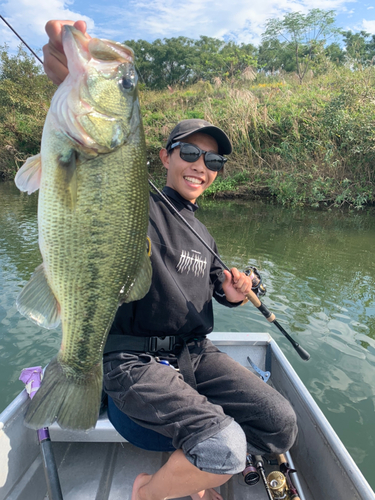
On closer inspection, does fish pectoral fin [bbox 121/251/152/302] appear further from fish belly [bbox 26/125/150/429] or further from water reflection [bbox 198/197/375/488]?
water reflection [bbox 198/197/375/488]

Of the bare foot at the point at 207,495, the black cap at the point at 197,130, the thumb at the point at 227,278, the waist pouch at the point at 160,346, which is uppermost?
the black cap at the point at 197,130

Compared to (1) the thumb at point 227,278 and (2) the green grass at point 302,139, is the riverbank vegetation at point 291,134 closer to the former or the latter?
(2) the green grass at point 302,139

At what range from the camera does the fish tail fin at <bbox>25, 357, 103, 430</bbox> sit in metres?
1.47

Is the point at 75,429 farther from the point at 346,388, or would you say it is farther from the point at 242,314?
the point at 242,314

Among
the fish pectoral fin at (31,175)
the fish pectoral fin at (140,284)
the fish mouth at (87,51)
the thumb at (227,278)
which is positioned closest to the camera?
the fish mouth at (87,51)

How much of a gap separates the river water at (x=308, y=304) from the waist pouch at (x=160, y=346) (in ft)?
5.98

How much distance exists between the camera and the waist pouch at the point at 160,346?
196cm

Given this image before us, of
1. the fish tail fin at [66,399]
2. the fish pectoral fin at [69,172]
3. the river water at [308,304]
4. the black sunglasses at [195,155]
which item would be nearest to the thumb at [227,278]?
the black sunglasses at [195,155]

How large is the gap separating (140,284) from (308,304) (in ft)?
15.0

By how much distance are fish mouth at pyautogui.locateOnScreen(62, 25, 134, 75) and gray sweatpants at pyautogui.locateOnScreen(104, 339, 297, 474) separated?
58.0 inches

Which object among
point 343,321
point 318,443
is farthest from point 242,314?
point 318,443


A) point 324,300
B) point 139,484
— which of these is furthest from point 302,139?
point 139,484

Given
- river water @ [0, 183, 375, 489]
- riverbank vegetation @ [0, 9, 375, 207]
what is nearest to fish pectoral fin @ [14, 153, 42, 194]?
river water @ [0, 183, 375, 489]

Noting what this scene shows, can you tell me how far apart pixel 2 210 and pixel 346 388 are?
43.3 feet
